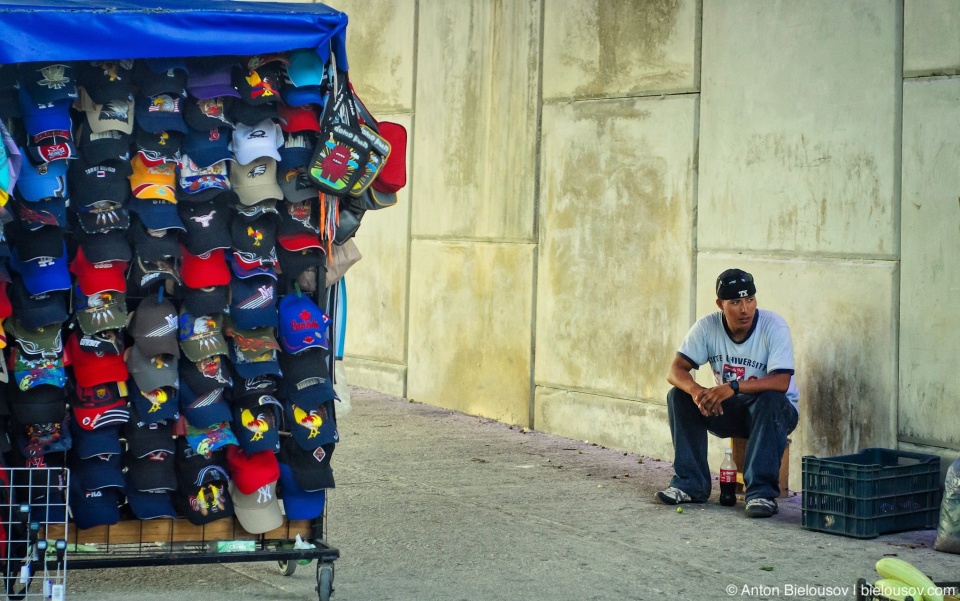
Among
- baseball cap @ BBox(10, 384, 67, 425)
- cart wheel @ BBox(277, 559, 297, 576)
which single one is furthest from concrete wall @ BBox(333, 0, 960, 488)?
baseball cap @ BBox(10, 384, 67, 425)

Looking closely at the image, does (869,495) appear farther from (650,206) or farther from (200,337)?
(200,337)

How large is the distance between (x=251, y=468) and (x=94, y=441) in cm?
64

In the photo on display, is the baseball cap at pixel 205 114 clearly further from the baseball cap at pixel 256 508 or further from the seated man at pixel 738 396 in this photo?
the seated man at pixel 738 396

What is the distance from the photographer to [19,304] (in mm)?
5039

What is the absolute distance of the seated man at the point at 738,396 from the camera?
275 inches

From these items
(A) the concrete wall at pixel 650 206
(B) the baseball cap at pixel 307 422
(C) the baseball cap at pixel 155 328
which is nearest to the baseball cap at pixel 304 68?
(C) the baseball cap at pixel 155 328

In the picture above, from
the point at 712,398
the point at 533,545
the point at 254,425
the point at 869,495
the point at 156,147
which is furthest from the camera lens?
the point at 712,398

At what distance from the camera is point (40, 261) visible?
503cm

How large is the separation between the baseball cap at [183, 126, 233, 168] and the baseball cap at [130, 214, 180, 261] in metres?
0.30

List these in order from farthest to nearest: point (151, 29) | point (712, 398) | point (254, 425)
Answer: point (712, 398) → point (254, 425) → point (151, 29)

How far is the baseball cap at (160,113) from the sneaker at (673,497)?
11.7ft

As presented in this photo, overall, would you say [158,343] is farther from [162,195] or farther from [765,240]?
[765,240]

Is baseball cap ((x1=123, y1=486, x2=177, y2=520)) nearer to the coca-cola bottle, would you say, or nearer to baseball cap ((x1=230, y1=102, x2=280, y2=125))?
baseball cap ((x1=230, y1=102, x2=280, y2=125))

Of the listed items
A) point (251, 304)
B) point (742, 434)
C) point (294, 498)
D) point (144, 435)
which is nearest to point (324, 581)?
point (294, 498)
